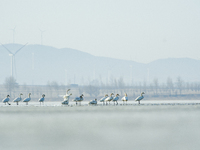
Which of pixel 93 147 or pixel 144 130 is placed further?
pixel 144 130

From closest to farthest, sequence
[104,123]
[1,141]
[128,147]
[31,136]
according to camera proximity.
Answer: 1. [128,147]
2. [1,141]
3. [31,136]
4. [104,123]

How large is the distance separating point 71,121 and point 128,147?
23987mm

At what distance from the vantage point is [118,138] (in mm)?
53875

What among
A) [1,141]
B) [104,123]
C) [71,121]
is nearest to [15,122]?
[71,121]

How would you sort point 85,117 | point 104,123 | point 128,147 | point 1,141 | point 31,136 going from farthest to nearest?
point 85,117 < point 104,123 < point 31,136 < point 1,141 < point 128,147

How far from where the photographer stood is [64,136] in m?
56.5

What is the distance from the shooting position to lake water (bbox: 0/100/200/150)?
5012 centimetres

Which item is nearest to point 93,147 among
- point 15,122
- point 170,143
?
point 170,143

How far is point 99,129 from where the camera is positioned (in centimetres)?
6162

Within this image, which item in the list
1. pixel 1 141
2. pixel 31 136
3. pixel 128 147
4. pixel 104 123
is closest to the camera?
pixel 128 147

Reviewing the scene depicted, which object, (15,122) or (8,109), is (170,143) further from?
(8,109)

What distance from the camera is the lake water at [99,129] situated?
1973 inches

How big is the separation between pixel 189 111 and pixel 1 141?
35.2 m

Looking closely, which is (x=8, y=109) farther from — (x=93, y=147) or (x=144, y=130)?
(x=93, y=147)
